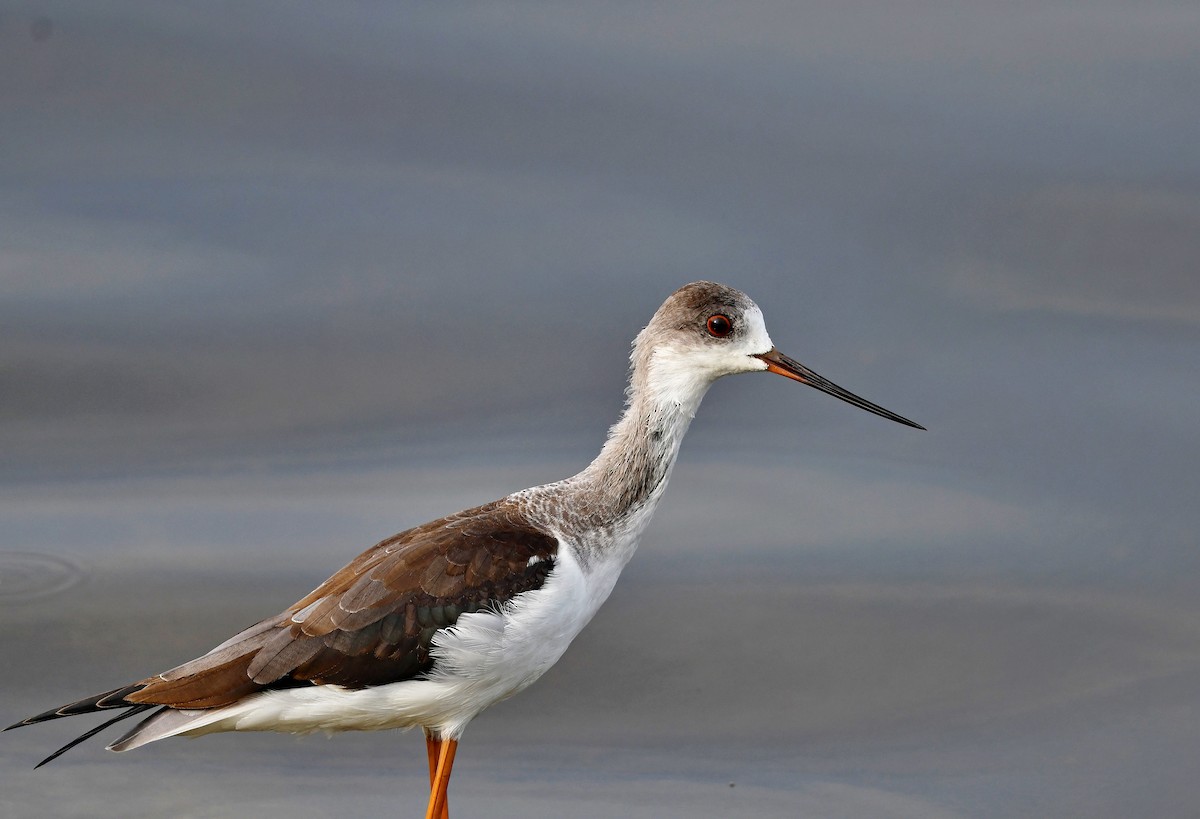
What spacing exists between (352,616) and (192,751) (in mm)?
1435

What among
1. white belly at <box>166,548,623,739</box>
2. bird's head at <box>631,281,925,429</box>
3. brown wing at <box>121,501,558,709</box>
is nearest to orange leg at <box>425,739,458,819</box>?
white belly at <box>166,548,623,739</box>

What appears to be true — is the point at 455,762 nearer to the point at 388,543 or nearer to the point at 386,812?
the point at 386,812

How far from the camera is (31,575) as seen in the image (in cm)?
662

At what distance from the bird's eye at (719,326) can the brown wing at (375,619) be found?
78cm

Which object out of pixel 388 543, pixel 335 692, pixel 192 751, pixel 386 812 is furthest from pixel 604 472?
pixel 192 751

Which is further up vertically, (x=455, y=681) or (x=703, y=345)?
(x=703, y=345)

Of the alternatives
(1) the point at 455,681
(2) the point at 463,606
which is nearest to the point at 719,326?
(2) the point at 463,606

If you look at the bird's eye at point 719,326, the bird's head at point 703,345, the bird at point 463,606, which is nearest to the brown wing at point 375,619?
the bird at point 463,606

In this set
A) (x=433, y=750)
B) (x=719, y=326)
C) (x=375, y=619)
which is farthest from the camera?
(x=433, y=750)

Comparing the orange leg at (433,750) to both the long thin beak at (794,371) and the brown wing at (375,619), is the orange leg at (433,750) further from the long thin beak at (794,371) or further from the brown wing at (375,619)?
the long thin beak at (794,371)

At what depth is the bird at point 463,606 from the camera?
4.81 m

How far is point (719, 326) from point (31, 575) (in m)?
3.07

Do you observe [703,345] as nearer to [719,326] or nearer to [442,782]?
[719,326]

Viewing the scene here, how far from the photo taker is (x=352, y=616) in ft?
16.0
